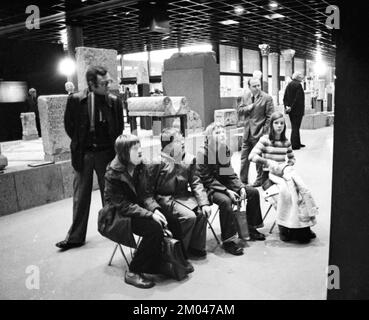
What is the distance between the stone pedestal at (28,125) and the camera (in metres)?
10.9

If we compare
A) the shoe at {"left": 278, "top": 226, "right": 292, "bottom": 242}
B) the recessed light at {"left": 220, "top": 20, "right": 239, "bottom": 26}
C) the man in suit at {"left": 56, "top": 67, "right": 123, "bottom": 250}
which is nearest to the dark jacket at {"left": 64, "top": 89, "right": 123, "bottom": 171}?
the man in suit at {"left": 56, "top": 67, "right": 123, "bottom": 250}

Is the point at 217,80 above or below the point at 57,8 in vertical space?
below

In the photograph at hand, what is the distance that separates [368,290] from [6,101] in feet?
38.6

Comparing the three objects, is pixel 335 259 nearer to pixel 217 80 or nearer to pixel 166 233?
pixel 166 233

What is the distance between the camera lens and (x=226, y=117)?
9406 millimetres

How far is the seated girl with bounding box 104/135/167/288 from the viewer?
2.96 meters

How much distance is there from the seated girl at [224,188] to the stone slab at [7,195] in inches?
107

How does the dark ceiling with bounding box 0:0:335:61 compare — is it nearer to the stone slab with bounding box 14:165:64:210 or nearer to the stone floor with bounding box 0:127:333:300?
the stone slab with bounding box 14:165:64:210

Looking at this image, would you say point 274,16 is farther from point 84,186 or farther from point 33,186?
point 84,186

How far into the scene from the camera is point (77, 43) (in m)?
10.7

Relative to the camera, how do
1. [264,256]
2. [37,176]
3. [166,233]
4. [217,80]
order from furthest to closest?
[217,80]
[37,176]
[264,256]
[166,233]

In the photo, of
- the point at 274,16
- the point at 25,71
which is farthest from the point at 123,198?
the point at 25,71

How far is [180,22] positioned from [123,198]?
10.0m
